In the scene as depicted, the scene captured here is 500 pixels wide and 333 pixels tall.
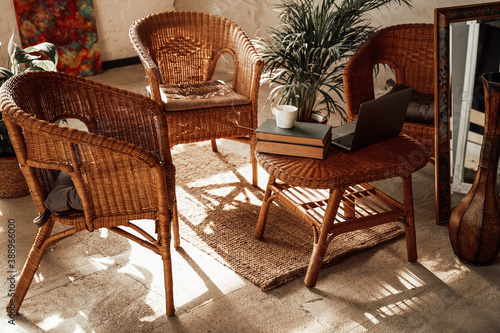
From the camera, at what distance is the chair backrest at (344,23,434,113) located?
261 centimetres

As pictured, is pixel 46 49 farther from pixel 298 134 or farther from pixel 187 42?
pixel 298 134

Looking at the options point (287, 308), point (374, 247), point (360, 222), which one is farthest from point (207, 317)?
point (374, 247)

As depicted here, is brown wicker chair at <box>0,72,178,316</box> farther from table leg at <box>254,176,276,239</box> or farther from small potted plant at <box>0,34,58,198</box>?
small potted plant at <box>0,34,58,198</box>

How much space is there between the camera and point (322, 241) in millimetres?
1920

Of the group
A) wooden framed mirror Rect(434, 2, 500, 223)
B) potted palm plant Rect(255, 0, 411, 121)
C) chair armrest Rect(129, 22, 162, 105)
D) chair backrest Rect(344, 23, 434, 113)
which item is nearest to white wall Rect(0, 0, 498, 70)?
potted palm plant Rect(255, 0, 411, 121)

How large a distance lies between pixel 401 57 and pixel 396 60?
0.10ft

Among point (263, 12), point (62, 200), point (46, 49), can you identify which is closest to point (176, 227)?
point (62, 200)

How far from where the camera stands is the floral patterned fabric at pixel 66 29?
4098 millimetres

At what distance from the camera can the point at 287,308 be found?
1.87 meters

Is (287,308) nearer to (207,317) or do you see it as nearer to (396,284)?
(207,317)

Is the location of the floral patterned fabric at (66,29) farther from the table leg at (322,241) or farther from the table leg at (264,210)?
the table leg at (322,241)

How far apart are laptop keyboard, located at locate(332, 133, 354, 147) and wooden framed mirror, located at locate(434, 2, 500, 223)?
0.52m

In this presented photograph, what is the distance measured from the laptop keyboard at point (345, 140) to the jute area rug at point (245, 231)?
0.47 m

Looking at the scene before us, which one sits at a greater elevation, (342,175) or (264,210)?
(342,175)
